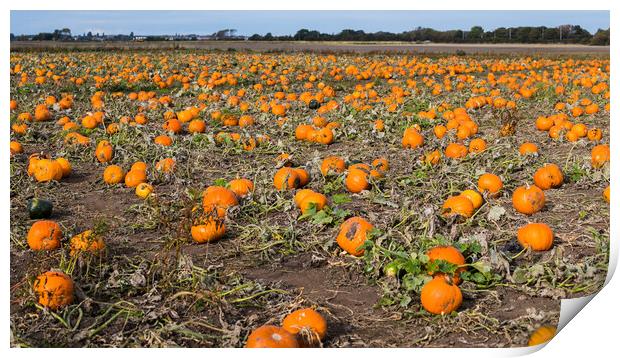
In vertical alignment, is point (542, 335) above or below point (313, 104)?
below

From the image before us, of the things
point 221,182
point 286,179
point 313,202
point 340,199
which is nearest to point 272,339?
point 313,202

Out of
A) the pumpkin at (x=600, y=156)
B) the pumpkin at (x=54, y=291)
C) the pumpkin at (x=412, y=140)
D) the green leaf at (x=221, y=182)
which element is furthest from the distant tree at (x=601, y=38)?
the pumpkin at (x=54, y=291)

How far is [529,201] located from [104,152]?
5.72 metres

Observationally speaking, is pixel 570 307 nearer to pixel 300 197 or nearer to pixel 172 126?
pixel 300 197

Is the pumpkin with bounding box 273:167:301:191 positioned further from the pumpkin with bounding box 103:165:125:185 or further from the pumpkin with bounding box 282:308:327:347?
the pumpkin with bounding box 282:308:327:347

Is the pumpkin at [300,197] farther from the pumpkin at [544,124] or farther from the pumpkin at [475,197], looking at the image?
the pumpkin at [544,124]

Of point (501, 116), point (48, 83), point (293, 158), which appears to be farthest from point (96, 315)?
point (48, 83)

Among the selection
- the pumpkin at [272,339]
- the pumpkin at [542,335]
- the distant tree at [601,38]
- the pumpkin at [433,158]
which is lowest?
the pumpkin at [542,335]

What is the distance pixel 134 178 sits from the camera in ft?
25.4

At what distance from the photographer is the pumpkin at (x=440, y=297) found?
14.6 feet

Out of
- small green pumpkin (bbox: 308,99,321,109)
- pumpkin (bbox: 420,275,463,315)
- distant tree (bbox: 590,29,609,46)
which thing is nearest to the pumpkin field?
pumpkin (bbox: 420,275,463,315)

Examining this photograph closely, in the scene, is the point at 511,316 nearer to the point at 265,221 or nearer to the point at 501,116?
the point at 265,221

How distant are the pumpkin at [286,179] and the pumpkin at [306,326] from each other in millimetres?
3202

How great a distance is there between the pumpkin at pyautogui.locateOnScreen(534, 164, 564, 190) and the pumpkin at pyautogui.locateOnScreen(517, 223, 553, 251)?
1.91 metres
